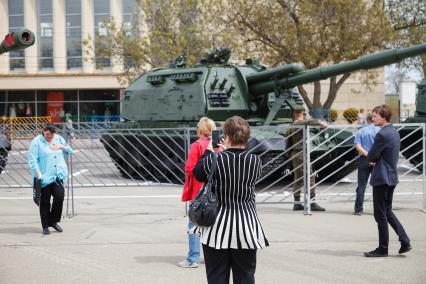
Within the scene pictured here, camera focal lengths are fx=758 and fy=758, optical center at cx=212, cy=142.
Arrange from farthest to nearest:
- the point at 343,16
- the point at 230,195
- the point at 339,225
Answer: the point at 343,16 < the point at 339,225 < the point at 230,195

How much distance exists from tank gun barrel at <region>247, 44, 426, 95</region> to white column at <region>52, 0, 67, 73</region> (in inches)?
1140

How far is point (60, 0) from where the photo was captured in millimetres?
43750

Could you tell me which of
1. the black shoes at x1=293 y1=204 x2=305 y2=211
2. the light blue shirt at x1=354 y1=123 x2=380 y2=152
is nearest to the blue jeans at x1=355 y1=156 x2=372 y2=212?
the light blue shirt at x1=354 y1=123 x2=380 y2=152

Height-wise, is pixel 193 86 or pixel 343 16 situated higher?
pixel 343 16

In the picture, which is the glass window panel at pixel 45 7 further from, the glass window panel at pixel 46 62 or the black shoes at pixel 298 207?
the black shoes at pixel 298 207

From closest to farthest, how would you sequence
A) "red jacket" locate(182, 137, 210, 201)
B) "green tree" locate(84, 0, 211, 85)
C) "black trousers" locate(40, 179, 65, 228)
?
"red jacket" locate(182, 137, 210, 201), "black trousers" locate(40, 179, 65, 228), "green tree" locate(84, 0, 211, 85)

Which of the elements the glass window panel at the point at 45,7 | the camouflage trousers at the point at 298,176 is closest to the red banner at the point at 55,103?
the glass window panel at the point at 45,7

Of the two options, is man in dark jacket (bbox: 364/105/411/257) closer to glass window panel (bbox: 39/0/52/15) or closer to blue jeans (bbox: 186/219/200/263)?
blue jeans (bbox: 186/219/200/263)

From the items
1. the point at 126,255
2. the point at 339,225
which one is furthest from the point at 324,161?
the point at 126,255

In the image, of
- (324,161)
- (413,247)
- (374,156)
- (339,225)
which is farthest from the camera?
(324,161)

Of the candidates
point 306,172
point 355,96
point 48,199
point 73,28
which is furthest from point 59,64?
point 48,199

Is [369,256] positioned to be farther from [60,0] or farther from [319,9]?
[60,0]

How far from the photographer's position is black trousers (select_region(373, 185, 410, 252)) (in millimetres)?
8156

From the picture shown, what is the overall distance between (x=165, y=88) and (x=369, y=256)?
1011 cm
